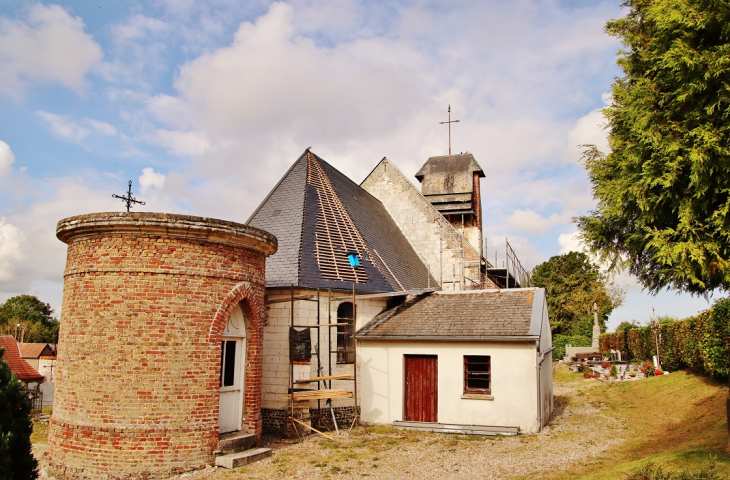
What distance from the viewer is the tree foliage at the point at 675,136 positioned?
7430 millimetres

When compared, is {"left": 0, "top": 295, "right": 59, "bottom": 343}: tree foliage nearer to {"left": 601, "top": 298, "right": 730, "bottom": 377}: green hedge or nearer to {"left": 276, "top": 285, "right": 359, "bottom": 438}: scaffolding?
{"left": 276, "top": 285, "right": 359, "bottom": 438}: scaffolding

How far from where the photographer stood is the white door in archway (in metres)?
11.4

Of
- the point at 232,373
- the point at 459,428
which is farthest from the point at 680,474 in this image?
the point at 232,373

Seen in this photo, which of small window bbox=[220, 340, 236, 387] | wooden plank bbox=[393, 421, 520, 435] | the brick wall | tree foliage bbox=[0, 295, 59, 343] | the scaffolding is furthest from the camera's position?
tree foliage bbox=[0, 295, 59, 343]

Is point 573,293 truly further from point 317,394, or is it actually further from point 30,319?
point 30,319

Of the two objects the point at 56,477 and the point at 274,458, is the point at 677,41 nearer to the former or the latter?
the point at 274,458

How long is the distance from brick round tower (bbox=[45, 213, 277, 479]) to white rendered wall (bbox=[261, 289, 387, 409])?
354 centimetres

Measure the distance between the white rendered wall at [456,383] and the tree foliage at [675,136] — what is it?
5255 millimetres

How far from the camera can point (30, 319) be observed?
6794 cm

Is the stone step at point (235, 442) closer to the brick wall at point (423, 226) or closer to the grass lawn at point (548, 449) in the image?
the grass lawn at point (548, 449)

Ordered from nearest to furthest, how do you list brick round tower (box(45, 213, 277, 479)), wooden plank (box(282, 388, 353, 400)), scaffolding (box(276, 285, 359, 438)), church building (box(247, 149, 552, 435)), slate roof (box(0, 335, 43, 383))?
brick round tower (box(45, 213, 277, 479)) < wooden plank (box(282, 388, 353, 400)) < scaffolding (box(276, 285, 359, 438)) < church building (box(247, 149, 552, 435)) < slate roof (box(0, 335, 43, 383))

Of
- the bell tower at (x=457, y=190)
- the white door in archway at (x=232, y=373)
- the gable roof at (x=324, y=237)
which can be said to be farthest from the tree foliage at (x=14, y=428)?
the bell tower at (x=457, y=190)

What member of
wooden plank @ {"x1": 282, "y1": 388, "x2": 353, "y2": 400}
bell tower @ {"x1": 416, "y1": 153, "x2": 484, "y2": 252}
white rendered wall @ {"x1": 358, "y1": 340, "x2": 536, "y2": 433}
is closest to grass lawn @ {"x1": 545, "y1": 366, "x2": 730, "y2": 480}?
white rendered wall @ {"x1": 358, "y1": 340, "x2": 536, "y2": 433}

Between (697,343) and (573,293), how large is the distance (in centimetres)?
3801
